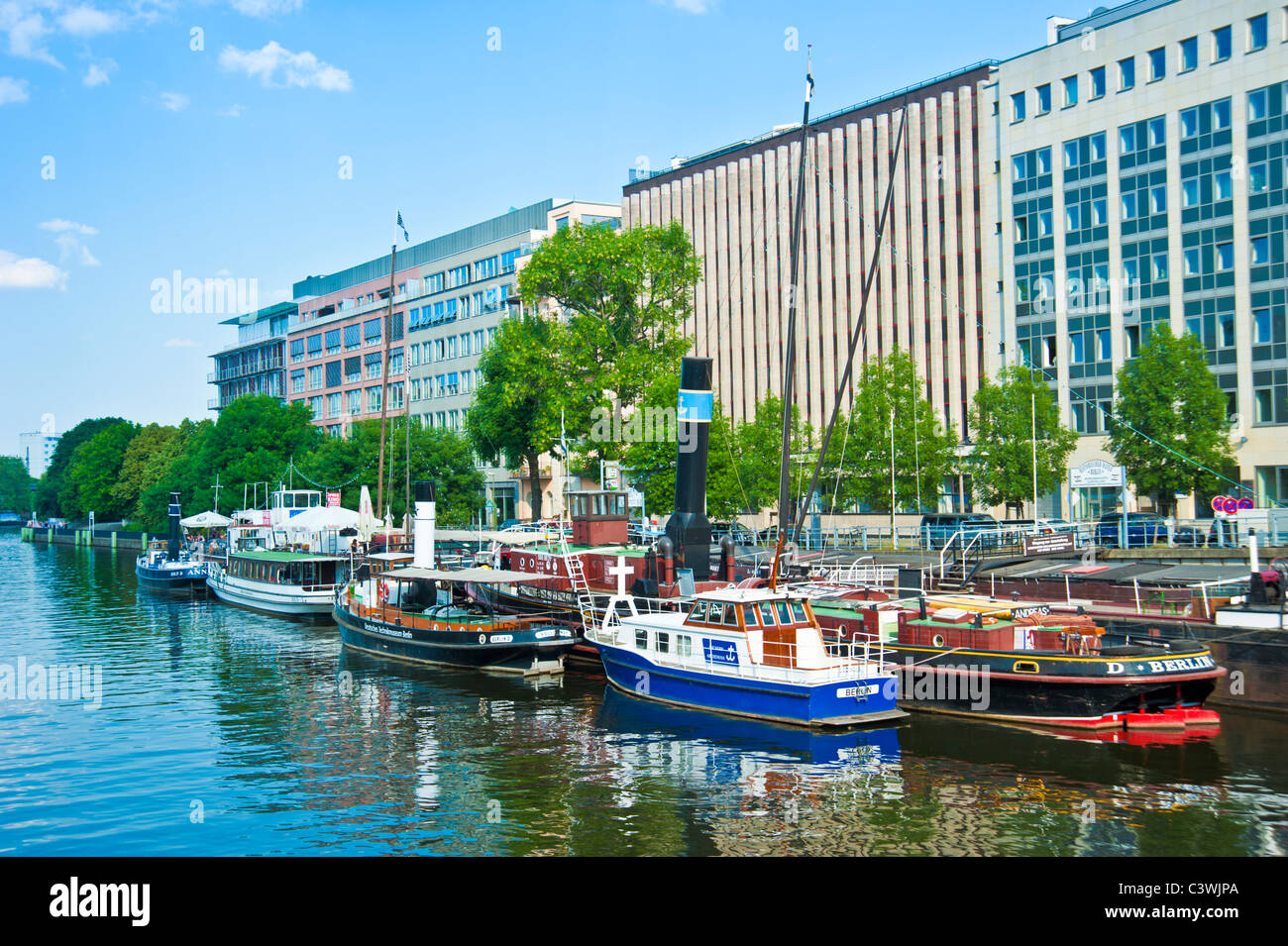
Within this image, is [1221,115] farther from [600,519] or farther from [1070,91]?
[600,519]

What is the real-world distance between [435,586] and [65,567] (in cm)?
7245

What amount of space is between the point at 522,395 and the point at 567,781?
48.1 m

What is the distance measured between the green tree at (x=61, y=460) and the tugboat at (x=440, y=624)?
15449 centimetres

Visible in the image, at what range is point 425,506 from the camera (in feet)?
152

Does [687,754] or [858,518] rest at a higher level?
[858,518]

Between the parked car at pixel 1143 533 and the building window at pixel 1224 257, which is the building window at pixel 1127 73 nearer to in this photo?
the building window at pixel 1224 257

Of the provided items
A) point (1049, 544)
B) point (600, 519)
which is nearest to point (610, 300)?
point (600, 519)

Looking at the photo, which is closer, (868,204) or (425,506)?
(425,506)

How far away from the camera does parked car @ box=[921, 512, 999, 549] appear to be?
1813 inches

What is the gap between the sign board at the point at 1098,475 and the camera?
4506cm

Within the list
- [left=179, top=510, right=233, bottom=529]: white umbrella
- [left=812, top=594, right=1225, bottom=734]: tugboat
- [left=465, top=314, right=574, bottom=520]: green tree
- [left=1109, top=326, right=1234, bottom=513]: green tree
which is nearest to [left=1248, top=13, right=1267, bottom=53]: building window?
[left=1109, top=326, right=1234, bottom=513]: green tree

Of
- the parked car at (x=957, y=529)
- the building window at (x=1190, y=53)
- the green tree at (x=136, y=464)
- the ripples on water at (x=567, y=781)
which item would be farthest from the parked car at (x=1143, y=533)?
the green tree at (x=136, y=464)
